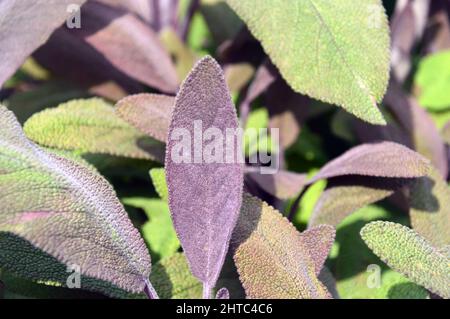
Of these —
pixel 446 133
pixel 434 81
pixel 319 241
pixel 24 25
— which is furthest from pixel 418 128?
pixel 24 25

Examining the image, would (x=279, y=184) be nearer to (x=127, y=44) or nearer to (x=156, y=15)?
(x=127, y=44)

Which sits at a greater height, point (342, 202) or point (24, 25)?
point (24, 25)

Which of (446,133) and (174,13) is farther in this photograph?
(174,13)

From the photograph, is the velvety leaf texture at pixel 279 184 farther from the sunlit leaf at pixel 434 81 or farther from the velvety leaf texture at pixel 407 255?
the sunlit leaf at pixel 434 81

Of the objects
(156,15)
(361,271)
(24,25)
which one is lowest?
(361,271)

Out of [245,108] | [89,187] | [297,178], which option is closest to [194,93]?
[89,187]
